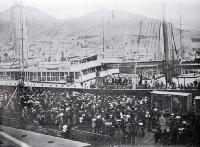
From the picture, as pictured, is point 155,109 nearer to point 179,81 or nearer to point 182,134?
point 182,134

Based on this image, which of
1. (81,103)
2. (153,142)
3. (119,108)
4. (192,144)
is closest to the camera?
(192,144)

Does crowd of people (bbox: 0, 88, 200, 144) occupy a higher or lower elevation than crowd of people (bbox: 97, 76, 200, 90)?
lower

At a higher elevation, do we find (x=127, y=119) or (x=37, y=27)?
(x=37, y=27)

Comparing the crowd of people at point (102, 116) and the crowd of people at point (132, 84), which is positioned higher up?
the crowd of people at point (132, 84)

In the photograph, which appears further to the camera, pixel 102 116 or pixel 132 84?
pixel 132 84

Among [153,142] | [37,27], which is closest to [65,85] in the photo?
[37,27]

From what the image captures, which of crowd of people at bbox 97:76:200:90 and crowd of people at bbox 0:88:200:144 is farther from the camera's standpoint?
crowd of people at bbox 97:76:200:90

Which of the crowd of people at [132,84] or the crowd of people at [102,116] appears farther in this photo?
the crowd of people at [132,84]

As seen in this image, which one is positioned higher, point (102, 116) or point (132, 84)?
point (132, 84)
